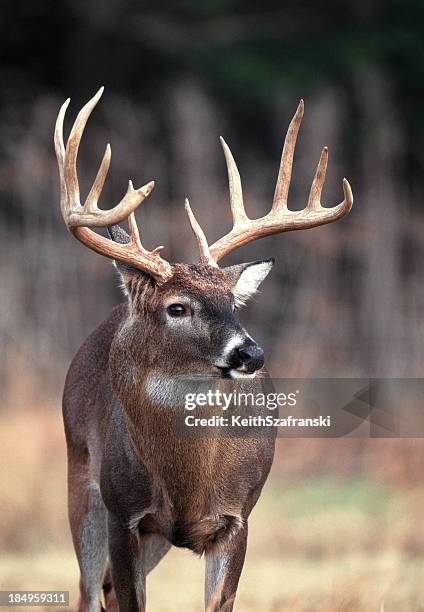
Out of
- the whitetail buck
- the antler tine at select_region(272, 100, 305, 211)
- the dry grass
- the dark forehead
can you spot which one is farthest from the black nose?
the dry grass

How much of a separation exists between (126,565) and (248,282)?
118 centimetres

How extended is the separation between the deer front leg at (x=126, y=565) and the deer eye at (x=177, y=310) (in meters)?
0.82

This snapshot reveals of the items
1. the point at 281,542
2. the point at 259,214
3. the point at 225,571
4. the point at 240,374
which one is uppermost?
the point at 240,374

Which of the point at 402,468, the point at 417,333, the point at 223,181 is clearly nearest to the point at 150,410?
the point at 402,468

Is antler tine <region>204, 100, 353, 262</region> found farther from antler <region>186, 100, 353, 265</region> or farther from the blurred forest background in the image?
the blurred forest background

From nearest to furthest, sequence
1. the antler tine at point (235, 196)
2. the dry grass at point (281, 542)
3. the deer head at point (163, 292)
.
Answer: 1. the deer head at point (163, 292)
2. the antler tine at point (235, 196)
3. the dry grass at point (281, 542)

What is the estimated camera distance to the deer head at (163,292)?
5836 mm

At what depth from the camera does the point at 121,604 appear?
6254mm

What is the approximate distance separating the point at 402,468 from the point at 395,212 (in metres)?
5.58

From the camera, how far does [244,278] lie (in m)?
6.31

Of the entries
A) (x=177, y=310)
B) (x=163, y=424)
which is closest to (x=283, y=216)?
(x=177, y=310)

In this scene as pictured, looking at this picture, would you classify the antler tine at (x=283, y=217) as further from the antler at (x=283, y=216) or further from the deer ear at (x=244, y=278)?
the deer ear at (x=244, y=278)

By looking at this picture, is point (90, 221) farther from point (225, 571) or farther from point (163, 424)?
point (225, 571)

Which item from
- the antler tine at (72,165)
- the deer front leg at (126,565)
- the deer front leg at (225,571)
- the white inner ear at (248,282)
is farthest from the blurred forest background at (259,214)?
the antler tine at (72,165)
